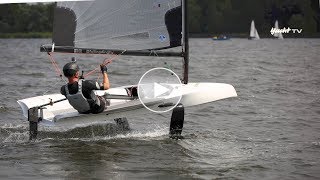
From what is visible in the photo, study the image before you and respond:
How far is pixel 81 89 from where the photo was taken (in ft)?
33.2

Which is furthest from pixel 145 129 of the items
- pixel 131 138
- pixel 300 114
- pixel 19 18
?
pixel 19 18

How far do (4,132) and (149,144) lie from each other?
3.22 metres

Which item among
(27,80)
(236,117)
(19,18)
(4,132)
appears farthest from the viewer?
(19,18)

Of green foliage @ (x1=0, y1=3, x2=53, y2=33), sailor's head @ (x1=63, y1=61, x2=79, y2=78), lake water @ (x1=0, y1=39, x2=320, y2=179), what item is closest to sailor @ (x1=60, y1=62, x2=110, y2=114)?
sailor's head @ (x1=63, y1=61, x2=79, y2=78)

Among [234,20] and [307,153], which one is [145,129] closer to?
[307,153]

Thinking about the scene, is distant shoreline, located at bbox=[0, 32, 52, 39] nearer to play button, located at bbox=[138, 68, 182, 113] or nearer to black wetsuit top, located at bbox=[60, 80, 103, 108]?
play button, located at bbox=[138, 68, 182, 113]

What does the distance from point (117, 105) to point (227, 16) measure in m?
119

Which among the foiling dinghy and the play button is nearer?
the play button

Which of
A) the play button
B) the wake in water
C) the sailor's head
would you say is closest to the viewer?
the sailor's head

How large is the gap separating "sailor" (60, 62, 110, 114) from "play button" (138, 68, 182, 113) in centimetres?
90

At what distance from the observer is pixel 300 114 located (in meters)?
14.6

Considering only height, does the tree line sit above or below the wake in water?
above

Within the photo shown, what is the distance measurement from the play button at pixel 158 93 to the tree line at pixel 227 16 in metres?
94.7

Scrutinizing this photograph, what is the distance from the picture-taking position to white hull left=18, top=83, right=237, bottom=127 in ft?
34.5
